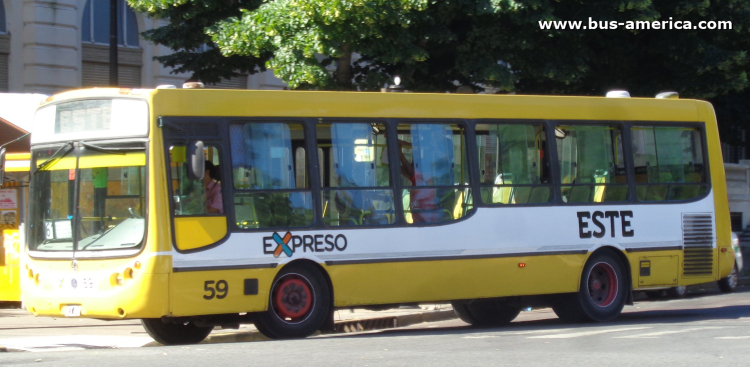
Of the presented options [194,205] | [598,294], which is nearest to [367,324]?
[598,294]

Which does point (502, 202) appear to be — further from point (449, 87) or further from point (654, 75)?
point (654, 75)

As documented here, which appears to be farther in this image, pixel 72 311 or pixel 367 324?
pixel 367 324

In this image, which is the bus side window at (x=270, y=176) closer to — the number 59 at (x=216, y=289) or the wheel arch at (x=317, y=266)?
the wheel arch at (x=317, y=266)

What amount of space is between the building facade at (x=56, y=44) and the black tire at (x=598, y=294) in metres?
13.4

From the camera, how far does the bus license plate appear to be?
1002cm

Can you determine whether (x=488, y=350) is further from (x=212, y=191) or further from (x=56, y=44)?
(x=56, y=44)

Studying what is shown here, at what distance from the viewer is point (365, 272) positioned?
11.0 meters

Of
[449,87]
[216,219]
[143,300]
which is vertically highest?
[449,87]

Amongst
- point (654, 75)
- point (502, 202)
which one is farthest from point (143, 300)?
point (654, 75)

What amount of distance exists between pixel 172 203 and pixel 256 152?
3.62ft

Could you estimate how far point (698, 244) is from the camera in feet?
45.5

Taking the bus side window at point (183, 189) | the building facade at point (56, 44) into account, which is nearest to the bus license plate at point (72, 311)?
the bus side window at point (183, 189)

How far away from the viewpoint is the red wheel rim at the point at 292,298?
1057cm

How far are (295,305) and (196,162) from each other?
1901mm
